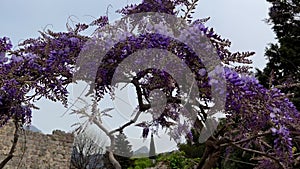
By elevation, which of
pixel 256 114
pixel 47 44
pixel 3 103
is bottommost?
pixel 256 114

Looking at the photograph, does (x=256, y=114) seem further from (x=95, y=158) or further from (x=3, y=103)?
(x=95, y=158)

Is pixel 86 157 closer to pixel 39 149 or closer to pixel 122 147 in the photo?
pixel 39 149

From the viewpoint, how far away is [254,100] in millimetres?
1704

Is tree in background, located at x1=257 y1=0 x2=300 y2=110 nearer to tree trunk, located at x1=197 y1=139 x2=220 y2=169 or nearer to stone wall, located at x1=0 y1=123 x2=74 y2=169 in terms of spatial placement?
stone wall, located at x1=0 y1=123 x2=74 y2=169

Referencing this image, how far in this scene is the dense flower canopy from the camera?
1715 mm

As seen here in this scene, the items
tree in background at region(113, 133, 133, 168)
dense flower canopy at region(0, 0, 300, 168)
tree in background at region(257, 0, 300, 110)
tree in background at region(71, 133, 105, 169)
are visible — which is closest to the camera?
dense flower canopy at region(0, 0, 300, 168)

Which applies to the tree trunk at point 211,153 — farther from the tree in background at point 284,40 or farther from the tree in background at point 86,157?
the tree in background at point 86,157

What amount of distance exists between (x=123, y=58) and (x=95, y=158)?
15084 millimetres

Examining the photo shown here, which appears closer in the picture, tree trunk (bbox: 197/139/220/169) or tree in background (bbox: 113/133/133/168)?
tree trunk (bbox: 197/139/220/169)

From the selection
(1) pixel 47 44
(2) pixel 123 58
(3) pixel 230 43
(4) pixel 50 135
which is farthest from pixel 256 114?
(4) pixel 50 135

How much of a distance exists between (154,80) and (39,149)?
29.8 feet

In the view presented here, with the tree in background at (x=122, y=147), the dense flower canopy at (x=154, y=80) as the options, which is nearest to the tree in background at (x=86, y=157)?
the tree in background at (x=122, y=147)

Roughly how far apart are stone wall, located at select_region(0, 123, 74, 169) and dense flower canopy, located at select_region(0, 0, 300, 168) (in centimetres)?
794

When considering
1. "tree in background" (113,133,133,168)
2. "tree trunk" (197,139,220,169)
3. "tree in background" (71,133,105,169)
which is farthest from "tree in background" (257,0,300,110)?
"tree in background" (71,133,105,169)
